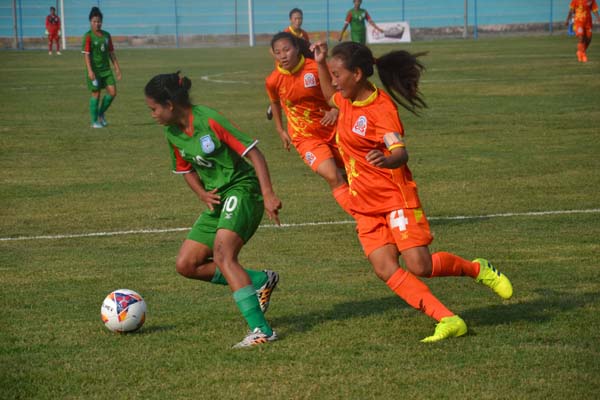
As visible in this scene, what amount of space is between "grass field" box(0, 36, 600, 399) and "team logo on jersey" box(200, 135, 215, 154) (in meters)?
1.13

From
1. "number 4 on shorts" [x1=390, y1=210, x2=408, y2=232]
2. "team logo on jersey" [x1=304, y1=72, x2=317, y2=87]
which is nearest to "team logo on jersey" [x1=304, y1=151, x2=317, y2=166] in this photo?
"team logo on jersey" [x1=304, y1=72, x2=317, y2=87]

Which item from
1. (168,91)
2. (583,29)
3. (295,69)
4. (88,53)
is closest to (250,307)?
(168,91)

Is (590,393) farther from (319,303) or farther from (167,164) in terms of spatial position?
(167,164)

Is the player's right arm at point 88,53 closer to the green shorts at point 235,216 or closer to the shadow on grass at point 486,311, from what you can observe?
the shadow on grass at point 486,311

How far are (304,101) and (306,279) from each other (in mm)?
2336

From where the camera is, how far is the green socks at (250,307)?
576 centimetres

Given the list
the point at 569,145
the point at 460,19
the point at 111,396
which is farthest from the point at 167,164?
the point at 460,19

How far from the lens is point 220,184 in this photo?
603 cm

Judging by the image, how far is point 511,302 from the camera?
6.64m

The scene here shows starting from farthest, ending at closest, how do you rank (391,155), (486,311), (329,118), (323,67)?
(329,118), (323,67), (486,311), (391,155)

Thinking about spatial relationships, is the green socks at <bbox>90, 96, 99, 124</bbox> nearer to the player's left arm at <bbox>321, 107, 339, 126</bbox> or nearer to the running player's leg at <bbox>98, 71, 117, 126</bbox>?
the running player's leg at <bbox>98, 71, 117, 126</bbox>

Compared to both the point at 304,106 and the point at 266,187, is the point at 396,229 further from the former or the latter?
the point at 304,106

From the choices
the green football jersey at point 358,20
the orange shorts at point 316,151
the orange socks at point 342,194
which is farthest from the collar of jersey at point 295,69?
the green football jersey at point 358,20

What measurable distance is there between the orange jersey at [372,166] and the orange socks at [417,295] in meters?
0.42
